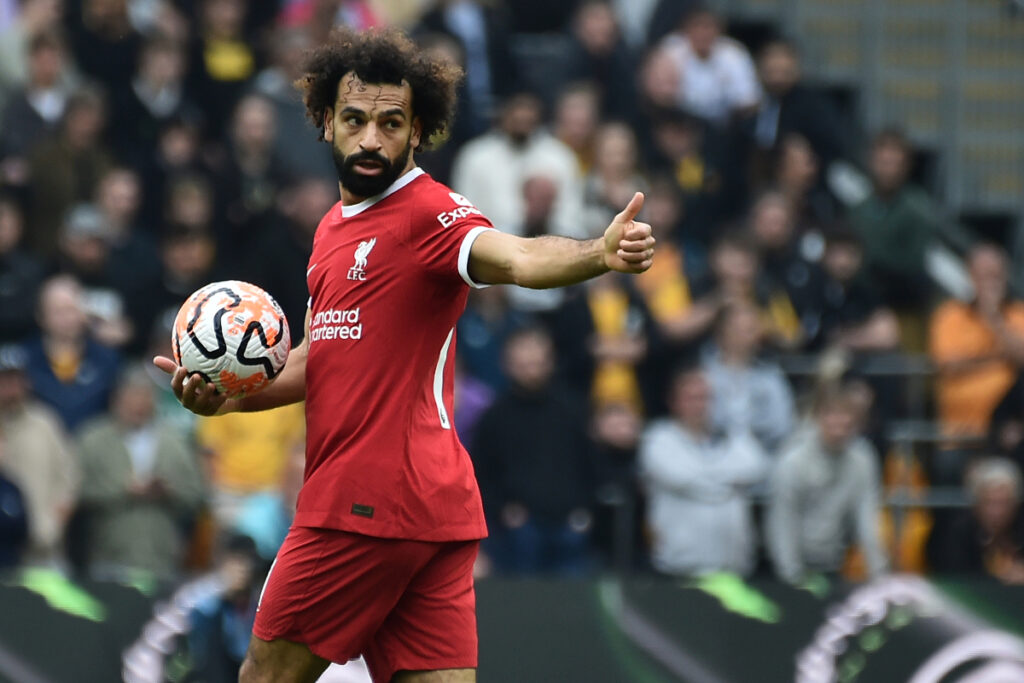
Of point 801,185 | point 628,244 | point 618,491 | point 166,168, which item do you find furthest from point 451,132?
point 628,244

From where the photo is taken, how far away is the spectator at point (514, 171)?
12.2 meters

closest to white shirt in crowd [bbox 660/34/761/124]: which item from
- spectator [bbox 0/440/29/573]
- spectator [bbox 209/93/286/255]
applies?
spectator [bbox 209/93/286/255]

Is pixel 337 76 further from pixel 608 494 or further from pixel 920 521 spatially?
pixel 920 521

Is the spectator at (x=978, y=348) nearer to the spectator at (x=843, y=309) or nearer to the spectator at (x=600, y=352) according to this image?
the spectator at (x=843, y=309)

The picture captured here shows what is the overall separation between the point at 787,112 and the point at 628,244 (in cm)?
891

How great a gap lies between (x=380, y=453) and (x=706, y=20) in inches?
340

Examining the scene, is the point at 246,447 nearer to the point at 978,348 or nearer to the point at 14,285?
the point at 14,285

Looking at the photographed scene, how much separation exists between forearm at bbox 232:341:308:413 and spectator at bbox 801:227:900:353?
6.47 metres

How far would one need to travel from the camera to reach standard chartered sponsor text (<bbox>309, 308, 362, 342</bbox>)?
5875 mm

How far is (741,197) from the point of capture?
13.2 meters

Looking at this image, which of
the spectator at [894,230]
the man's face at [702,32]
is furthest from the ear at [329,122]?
the man's face at [702,32]

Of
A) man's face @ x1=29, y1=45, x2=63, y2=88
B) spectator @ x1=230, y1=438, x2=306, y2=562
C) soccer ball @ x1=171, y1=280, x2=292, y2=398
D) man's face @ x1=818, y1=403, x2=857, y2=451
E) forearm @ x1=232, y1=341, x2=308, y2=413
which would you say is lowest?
spectator @ x1=230, y1=438, x2=306, y2=562

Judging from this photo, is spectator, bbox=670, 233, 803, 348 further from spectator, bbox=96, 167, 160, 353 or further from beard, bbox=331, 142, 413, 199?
beard, bbox=331, 142, 413, 199

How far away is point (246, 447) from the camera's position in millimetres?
10766
